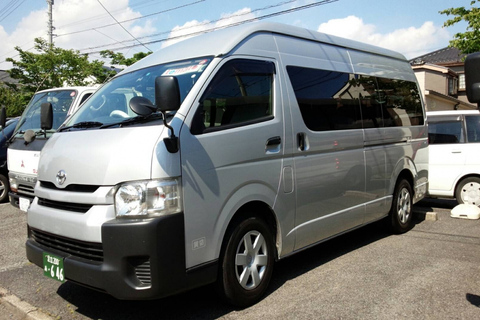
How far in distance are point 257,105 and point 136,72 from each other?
1.31 meters

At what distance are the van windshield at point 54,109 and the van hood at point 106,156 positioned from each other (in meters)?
4.06

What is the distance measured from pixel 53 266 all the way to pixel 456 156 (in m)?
7.33

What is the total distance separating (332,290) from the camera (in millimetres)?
4078

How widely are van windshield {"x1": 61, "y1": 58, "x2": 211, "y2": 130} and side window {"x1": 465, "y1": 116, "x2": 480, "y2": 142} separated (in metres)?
6.28

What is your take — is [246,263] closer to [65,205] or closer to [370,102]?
[65,205]

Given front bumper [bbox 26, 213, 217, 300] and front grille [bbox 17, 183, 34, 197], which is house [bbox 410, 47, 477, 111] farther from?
front bumper [bbox 26, 213, 217, 300]

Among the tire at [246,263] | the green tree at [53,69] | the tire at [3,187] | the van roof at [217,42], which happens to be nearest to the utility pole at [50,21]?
the green tree at [53,69]

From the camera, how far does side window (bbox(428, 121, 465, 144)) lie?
26.6ft

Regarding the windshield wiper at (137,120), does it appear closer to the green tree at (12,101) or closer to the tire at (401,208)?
the tire at (401,208)

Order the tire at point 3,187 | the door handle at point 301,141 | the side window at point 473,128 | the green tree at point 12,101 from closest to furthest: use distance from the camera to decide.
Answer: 1. the door handle at point 301,141
2. the side window at point 473,128
3. the tire at point 3,187
4. the green tree at point 12,101

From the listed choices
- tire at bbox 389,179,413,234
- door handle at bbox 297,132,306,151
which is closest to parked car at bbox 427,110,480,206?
tire at bbox 389,179,413,234

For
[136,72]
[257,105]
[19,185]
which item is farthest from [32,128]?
[257,105]

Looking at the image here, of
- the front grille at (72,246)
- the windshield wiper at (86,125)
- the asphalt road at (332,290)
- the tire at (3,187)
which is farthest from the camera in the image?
the tire at (3,187)

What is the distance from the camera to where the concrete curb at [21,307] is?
3.59m
